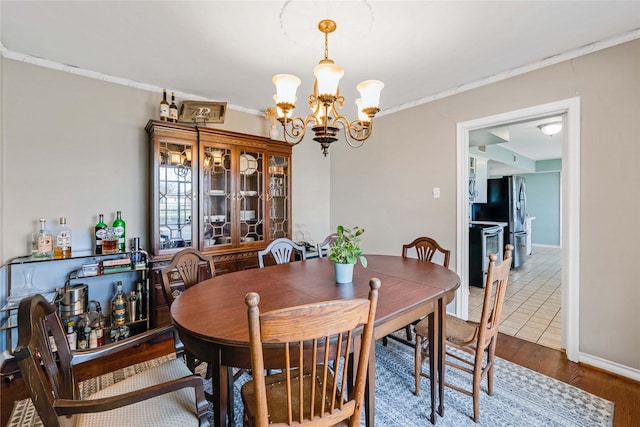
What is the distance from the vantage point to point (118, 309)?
2.49 metres

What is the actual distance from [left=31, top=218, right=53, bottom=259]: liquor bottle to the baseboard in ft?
14.1

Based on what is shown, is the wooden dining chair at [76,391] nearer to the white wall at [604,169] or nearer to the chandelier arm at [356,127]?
the chandelier arm at [356,127]

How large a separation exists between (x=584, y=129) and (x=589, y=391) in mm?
1887

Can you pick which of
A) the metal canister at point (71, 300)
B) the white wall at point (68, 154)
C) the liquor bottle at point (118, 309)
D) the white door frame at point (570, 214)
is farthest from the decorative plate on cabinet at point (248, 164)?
the white door frame at point (570, 214)

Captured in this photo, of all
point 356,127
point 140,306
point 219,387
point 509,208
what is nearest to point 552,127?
point 509,208

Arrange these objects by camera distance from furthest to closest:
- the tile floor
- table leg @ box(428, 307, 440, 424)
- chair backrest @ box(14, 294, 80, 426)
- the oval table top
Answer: the tile floor → table leg @ box(428, 307, 440, 424) → the oval table top → chair backrest @ box(14, 294, 80, 426)

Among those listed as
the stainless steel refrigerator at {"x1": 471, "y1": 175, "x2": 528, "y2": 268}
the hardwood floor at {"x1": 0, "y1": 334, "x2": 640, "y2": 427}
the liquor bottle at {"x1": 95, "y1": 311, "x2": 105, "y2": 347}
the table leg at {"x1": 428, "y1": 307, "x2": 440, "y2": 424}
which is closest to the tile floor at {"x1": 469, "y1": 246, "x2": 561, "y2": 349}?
the hardwood floor at {"x1": 0, "y1": 334, "x2": 640, "y2": 427}

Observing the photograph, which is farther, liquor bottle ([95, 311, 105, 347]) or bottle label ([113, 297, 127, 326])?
bottle label ([113, 297, 127, 326])

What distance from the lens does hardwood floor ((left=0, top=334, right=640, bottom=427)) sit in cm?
177

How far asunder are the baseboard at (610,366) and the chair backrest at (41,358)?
3224 millimetres

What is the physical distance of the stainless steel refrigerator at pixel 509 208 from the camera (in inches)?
205

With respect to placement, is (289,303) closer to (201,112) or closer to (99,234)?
(99,234)

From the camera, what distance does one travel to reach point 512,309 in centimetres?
342

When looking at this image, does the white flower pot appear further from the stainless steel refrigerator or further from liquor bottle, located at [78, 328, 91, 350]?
the stainless steel refrigerator
